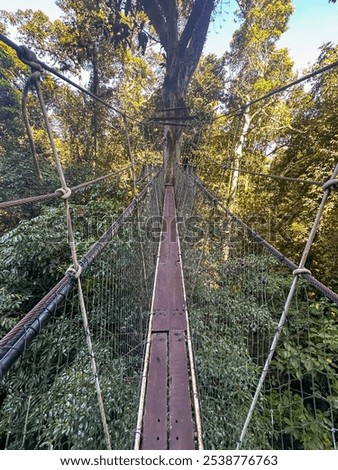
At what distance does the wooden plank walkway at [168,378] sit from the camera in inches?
20.3

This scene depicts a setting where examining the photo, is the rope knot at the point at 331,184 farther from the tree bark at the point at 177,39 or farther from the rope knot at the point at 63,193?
the tree bark at the point at 177,39

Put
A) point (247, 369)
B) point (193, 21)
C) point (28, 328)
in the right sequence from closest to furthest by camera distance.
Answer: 1. point (28, 328)
2. point (247, 369)
3. point (193, 21)

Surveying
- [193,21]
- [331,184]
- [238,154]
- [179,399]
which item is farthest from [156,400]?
[238,154]

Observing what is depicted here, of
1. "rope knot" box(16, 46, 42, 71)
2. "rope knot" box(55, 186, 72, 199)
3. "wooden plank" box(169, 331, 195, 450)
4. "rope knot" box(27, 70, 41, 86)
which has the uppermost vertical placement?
"rope knot" box(16, 46, 42, 71)

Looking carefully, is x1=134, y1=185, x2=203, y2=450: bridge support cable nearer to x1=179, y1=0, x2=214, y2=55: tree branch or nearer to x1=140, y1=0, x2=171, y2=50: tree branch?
x1=179, y1=0, x2=214, y2=55: tree branch

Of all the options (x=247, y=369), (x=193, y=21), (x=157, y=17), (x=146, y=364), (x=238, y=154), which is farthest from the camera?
(x=238, y=154)

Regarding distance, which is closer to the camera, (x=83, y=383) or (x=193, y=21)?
(x=83, y=383)

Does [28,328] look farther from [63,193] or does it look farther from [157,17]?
[157,17]

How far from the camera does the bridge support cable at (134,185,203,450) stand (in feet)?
1.69

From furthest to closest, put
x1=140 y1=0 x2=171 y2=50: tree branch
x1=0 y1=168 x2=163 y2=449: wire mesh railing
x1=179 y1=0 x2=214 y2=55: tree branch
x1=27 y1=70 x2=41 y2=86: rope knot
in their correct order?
x1=140 y1=0 x2=171 y2=50: tree branch → x1=179 y1=0 x2=214 y2=55: tree branch → x1=0 y1=168 x2=163 y2=449: wire mesh railing → x1=27 y1=70 x2=41 y2=86: rope knot

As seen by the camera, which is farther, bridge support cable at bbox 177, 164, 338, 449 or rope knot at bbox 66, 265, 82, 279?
bridge support cable at bbox 177, 164, 338, 449

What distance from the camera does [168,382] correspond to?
2.05 ft

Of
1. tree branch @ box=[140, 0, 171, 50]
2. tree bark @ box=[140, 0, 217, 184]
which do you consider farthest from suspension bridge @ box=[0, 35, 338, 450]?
tree branch @ box=[140, 0, 171, 50]

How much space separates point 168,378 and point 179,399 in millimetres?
62
